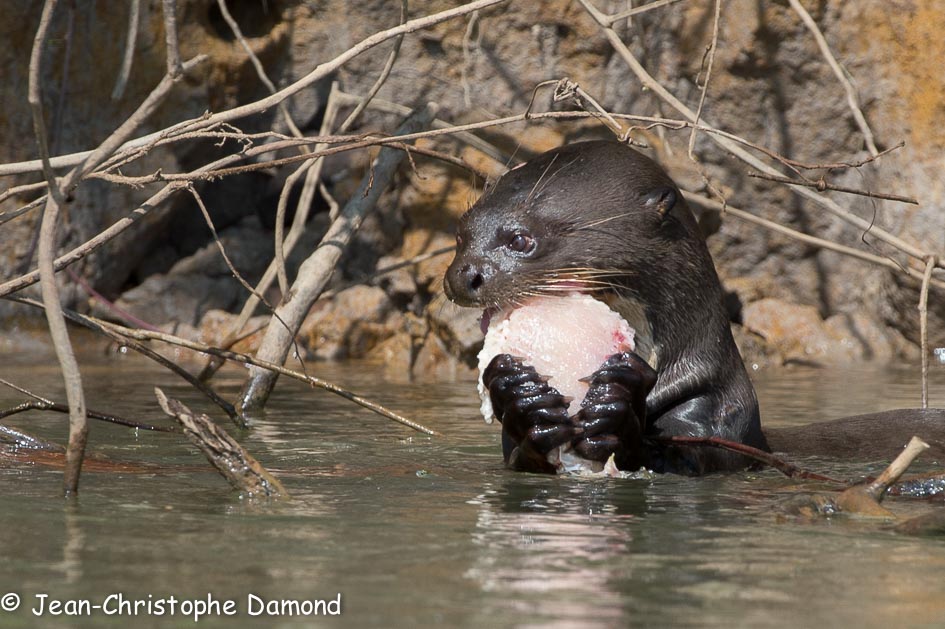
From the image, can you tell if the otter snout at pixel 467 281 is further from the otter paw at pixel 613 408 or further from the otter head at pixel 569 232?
the otter paw at pixel 613 408

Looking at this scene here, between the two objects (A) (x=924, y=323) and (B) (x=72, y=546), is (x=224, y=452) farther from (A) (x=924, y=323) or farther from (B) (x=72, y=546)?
(A) (x=924, y=323)

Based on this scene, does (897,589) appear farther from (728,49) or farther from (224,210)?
(224,210)

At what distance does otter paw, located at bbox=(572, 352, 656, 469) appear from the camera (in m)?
Result: 2.88

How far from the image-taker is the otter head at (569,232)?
3209mm

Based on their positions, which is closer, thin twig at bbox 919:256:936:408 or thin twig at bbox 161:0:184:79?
thin twig at bbox 161:0:184:79

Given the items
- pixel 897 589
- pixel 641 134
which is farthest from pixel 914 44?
pixel 897 589

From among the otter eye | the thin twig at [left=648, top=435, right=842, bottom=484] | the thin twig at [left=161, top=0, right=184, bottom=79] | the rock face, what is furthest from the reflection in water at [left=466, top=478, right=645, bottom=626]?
the rock face

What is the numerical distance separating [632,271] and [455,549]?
4.21 ft

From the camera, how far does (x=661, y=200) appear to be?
338 centimetres

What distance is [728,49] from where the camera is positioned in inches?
296

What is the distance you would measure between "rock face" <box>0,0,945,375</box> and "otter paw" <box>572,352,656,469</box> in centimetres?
405

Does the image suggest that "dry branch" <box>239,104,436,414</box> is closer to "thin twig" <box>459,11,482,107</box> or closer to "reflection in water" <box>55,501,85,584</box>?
"thin twig" <box>459,11,482,107</box>

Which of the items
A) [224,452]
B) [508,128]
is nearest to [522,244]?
[224,452]

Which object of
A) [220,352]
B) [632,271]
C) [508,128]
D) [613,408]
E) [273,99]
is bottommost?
[613,408]
